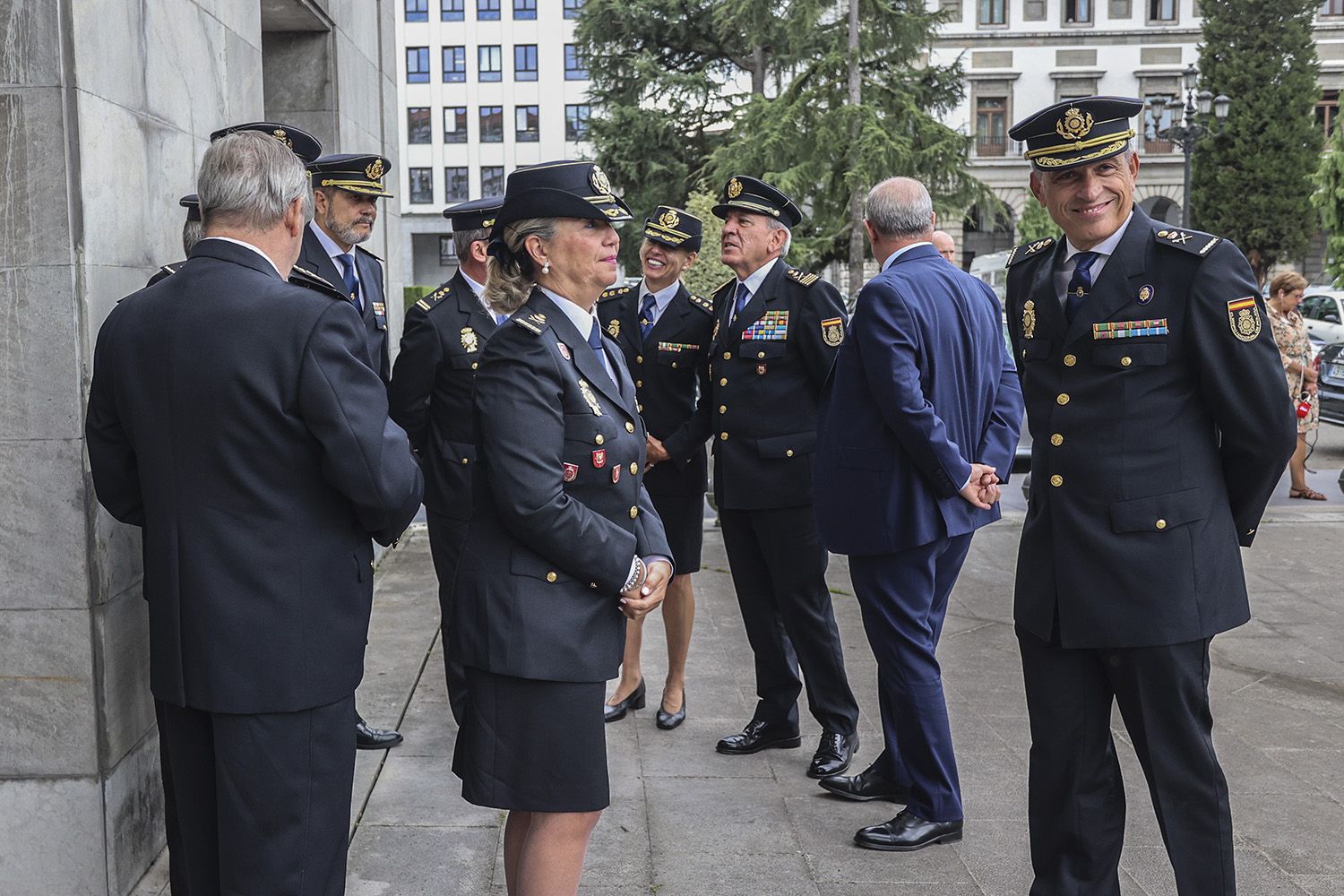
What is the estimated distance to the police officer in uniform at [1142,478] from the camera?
10.6 ft

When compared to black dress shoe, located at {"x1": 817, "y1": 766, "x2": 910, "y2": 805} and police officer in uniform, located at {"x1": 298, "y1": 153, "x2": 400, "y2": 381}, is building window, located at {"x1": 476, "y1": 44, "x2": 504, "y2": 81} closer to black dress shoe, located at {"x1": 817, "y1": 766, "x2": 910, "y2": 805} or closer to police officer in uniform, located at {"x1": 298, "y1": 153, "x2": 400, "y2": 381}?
police officer in uniform, located at {"x1": 298, "y1": 153, "x2": 400, "y2": 381}

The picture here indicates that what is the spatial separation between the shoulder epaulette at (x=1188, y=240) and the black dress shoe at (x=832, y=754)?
2.38 meters

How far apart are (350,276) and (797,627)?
221cm

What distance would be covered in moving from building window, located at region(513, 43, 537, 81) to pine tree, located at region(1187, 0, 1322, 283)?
29660 mm

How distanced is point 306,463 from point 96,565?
3.85ft

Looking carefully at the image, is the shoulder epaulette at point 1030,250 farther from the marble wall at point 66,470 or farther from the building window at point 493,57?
the building window at point 493,57

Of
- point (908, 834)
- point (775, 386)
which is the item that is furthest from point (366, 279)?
point (908, 834)

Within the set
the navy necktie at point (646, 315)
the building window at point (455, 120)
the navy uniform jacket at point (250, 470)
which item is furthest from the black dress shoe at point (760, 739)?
the building window at point (455, 120)

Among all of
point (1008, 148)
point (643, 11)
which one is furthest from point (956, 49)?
point (643, 11)

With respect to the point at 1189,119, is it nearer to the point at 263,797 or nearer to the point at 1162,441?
the point at 1162,441

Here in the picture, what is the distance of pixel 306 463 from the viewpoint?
283 cm

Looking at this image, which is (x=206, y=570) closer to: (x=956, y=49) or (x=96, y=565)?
(x=96, y=565)

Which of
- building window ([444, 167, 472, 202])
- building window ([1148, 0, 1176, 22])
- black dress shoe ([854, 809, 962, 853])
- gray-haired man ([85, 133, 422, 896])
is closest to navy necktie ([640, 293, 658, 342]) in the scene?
black dress shoe ([854, 809, 962, 853])

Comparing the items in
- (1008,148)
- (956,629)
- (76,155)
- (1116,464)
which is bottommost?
(956,629)
